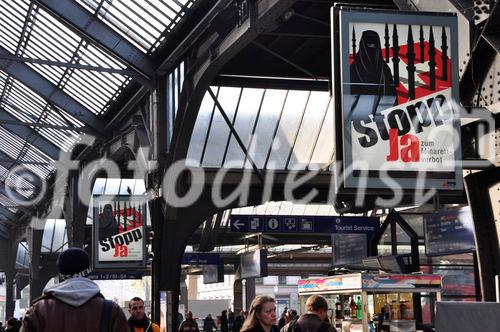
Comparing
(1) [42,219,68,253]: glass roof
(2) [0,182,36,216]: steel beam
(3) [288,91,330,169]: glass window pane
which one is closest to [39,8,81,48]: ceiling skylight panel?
(3) [288,91,330,169]: glass window pane

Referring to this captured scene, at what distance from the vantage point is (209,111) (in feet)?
86.5

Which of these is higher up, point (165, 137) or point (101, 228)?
point (165, 137)

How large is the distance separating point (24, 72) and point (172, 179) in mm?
7743

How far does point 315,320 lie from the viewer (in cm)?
747

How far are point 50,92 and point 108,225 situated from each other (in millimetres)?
6115

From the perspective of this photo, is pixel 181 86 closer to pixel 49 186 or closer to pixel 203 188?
pixel 203 188

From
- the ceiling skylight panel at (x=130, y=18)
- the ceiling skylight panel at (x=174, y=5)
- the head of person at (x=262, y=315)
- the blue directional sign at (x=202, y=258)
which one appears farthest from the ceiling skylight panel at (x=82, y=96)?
the head of person at (x=262, y=315)

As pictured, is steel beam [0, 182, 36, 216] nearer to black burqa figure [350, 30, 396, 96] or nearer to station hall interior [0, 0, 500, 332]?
station hall interior [0, 0, 500, 332]

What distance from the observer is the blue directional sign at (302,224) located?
25.7 meters

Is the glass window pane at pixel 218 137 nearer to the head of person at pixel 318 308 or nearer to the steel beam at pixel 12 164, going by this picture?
the steel beam at pixel 12 164

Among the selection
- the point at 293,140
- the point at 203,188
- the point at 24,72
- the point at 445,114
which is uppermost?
the point at 24,72

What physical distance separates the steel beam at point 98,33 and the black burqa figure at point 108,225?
404 cm

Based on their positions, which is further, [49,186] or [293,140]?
[49,186]

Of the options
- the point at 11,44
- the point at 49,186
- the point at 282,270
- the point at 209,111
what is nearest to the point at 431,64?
the point at 209,111
